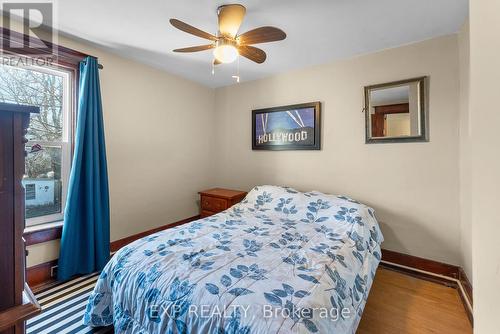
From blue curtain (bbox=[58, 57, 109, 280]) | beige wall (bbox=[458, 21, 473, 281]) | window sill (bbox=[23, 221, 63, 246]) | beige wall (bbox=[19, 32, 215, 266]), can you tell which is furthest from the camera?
beige wall (bbox=[19, 32, 215, 266])

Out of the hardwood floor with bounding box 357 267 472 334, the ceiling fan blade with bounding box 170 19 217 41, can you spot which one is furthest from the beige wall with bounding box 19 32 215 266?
the hardwood floor with bounding box 357 267 472 334

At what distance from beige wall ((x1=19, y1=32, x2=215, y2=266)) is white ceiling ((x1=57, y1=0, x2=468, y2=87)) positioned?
1.21ft

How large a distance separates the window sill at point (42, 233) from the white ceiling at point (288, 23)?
179cm

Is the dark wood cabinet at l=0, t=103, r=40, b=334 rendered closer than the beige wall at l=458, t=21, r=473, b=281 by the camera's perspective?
Yes

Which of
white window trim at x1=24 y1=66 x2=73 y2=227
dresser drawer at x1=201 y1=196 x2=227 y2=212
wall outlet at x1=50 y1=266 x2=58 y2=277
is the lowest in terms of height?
wall outlet at x1=50 y1=266 x2=58 y2=277

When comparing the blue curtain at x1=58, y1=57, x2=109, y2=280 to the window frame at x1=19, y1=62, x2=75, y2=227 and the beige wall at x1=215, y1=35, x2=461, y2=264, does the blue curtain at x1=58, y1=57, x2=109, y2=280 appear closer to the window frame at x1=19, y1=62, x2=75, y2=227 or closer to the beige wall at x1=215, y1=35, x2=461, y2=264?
the window frame at x1=19, y1=62, x2=75, y2=227

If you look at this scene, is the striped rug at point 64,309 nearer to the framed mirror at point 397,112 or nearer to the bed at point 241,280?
the bed at point 241,280

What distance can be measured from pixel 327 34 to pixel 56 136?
2.75m

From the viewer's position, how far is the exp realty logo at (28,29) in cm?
175

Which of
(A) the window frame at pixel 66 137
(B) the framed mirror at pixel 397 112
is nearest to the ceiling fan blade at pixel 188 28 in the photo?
(A) the window frame at pixel 66 137

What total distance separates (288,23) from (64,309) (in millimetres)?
2896

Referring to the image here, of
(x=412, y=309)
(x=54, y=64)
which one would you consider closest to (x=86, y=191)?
(x=54, y=64)

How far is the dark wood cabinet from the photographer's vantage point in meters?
0.61

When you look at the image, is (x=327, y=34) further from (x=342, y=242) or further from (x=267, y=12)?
(x=342, y=242)
